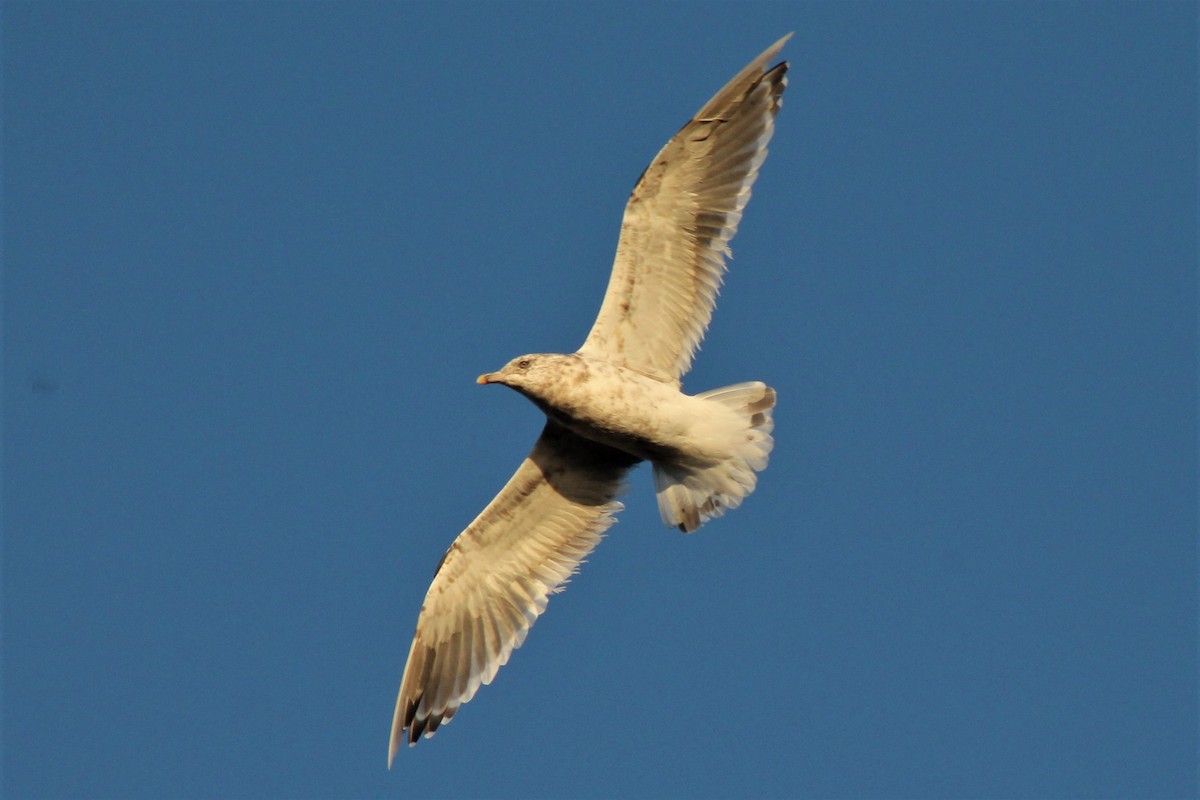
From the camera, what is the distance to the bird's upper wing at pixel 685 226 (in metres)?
13.4

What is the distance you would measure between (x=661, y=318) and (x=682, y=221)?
789mm

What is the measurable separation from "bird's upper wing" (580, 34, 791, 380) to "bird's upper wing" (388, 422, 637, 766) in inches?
40.1

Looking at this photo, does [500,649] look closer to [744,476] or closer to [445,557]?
[445,557]

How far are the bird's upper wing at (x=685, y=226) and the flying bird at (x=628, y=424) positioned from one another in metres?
0.01

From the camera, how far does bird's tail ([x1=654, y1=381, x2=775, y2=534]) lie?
13.6 metres

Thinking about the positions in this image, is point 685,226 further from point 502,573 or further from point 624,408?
point 502,573

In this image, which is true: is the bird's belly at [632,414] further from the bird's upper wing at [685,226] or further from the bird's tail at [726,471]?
the bird's upper wing at [685,226]

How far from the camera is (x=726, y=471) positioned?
45.0ft

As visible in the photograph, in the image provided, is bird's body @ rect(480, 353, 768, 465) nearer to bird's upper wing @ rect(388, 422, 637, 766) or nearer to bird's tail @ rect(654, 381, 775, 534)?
bird's tail @ rect(654, 381, 775, 534)

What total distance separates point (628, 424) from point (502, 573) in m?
1.82

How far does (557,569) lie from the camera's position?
46.8ft

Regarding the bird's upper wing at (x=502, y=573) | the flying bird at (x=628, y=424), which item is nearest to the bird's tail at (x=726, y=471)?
the flying bird at (x=628, y=424)

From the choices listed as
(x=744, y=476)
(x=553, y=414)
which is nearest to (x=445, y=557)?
(x=553, y=414)

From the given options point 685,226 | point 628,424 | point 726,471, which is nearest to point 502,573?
point 628,424
